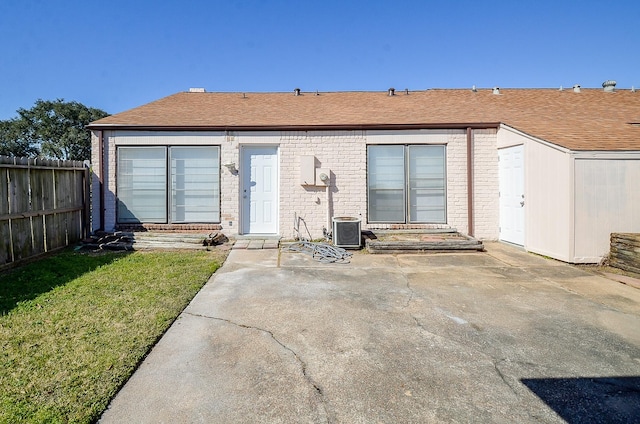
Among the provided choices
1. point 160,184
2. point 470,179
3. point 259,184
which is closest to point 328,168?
point 259,184

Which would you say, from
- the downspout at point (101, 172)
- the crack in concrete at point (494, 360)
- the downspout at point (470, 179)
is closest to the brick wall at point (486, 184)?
the downspout at point (470, 179)

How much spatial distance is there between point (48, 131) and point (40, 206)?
3480cm

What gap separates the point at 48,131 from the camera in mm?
33312

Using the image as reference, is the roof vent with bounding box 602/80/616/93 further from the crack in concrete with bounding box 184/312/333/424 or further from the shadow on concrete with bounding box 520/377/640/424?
the crack in concrete with bounding box 184/312/333/424

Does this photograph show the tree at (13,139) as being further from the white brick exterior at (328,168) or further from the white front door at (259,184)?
the white front door at (259,184)

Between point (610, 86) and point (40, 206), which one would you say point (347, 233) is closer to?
point (40, 206)

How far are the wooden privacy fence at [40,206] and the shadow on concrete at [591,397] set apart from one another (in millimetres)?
7633

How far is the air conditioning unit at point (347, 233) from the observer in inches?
307

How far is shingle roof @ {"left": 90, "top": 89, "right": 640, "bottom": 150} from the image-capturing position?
777cm

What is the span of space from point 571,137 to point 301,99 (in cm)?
744

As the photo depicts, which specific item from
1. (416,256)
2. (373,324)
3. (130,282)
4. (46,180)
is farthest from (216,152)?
(373,324)

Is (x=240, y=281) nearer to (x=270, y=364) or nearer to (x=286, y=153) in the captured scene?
(x=270, y=364)

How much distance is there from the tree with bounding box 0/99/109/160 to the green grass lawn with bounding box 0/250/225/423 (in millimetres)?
34557

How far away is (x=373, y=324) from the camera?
3.65 meters
